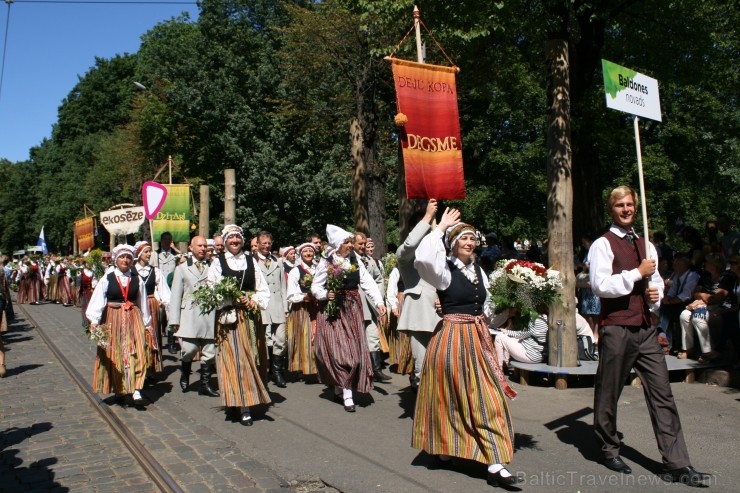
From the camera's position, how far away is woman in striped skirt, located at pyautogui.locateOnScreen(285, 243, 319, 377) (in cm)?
919

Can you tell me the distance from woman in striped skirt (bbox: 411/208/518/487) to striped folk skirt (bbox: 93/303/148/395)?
4000 mm

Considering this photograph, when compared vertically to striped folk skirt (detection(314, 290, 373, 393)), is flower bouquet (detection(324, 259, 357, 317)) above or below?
above

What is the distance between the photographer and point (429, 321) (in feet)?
22.7

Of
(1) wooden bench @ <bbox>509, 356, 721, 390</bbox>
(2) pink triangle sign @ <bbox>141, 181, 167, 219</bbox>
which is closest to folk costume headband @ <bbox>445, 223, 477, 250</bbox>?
(1) wooden bench @ <bbox>509, 356, 721, 390</bbox>

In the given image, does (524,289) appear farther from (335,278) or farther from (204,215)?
(204,215)

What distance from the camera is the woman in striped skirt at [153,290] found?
9609mm

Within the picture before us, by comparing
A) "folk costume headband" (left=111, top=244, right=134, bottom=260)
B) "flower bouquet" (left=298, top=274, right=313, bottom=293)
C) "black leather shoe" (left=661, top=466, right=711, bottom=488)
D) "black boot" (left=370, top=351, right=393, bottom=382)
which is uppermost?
"folk costume headband" (left=111, top=244, right=134, bottom=260)

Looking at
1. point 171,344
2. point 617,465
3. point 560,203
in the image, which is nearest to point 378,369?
point 560,203

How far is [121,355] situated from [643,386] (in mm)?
5634

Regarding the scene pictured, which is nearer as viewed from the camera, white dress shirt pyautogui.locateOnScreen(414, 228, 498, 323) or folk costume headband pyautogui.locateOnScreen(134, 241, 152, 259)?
white dress shirt pyautogui.locateOnScreen(414, 228, 498, 323)

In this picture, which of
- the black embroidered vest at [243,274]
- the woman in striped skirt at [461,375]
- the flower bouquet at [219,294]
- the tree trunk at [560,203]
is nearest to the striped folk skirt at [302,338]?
the black embroidered vest at [243,274]

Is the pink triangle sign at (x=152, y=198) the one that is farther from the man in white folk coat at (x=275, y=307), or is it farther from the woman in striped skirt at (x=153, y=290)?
the man in white folk coat at (x=275, y=307)

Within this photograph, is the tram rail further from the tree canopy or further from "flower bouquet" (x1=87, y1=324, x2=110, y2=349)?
the tree canopy

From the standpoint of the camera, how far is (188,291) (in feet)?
30.4
